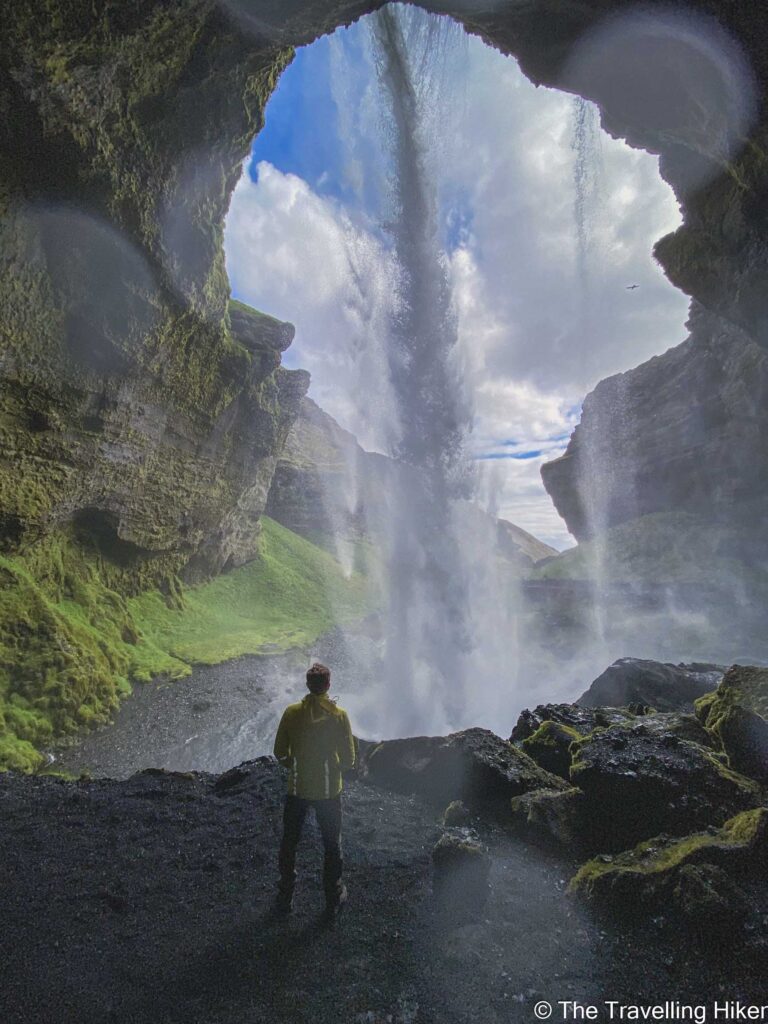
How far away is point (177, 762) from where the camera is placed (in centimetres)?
1388

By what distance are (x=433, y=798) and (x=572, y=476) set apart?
232 feet

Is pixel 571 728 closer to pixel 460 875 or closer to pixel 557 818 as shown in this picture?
pixel 557 818

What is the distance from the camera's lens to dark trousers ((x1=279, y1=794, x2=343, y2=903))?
14.5 ft

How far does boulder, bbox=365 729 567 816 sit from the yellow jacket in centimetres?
345

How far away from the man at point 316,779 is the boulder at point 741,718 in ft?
19.9

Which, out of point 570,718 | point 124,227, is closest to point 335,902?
point 570,718

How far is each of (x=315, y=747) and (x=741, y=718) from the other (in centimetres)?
676

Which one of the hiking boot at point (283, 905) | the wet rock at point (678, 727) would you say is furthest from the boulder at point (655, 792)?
the hiking boot at point (283, 905)

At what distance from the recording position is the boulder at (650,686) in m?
14.7

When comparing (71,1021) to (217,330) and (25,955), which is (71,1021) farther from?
(217,330)

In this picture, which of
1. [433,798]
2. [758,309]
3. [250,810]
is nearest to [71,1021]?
[250,810]

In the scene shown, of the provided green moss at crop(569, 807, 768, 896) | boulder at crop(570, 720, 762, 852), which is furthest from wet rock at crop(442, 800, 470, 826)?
green moss at crop(569, 807, 768, 896)

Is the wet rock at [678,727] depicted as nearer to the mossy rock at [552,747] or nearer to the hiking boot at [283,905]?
the mossy rock at [552,747]

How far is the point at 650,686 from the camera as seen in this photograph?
15.2 metres
